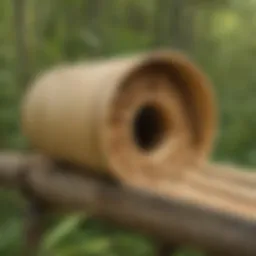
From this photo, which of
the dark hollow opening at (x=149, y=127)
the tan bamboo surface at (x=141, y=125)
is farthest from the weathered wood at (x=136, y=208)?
the dark hollow opening at (x=149, y=127)

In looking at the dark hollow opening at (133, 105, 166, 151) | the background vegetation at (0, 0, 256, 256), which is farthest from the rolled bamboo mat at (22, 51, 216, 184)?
the background vegetation at (0, 0, 256, 256)

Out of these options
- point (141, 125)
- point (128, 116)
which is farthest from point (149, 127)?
point (128, 116)

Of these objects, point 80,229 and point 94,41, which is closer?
point 80,229

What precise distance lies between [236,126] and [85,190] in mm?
816

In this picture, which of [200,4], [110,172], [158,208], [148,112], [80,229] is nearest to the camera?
[158,208]

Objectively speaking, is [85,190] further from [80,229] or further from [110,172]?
[80,229]

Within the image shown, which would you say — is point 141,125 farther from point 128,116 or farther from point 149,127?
point 128,116

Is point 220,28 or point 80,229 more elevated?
point 220,28

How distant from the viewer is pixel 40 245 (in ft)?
4.11

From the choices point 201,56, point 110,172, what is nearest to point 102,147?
point 110,172

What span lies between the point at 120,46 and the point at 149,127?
67cm

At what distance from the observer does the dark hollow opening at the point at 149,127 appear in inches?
47.0

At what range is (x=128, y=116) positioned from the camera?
3.57ft

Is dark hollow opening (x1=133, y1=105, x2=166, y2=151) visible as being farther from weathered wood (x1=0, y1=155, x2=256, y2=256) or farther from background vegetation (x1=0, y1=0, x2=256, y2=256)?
background vegetation (x1=0, y1=0, x2=256, y2=256)
